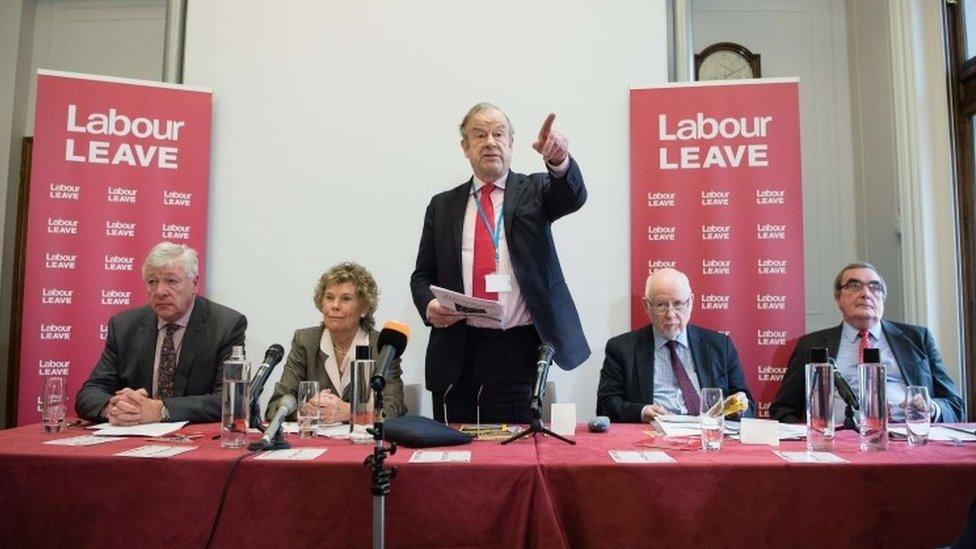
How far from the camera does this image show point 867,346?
9.70 ft

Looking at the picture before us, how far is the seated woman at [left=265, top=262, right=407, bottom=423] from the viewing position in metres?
2.63

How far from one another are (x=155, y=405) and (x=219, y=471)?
779 mm

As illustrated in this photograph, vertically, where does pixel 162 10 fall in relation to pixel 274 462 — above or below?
above

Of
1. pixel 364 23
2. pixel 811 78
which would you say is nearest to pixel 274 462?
pixel 364 23

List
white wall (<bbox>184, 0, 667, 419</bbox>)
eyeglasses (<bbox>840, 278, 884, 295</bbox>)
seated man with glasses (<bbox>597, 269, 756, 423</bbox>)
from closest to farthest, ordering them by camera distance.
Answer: seated man with glasses (<bbox>597, 269, 756, 423</bbox>) → eyeglasses (<bbox>840, 278, 884, 295</bbox>) → white wall (<bbox>184, 0, 667, 419</bbox>)

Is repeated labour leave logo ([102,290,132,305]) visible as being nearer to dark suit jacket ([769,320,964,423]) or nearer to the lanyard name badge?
the lanyard name badge

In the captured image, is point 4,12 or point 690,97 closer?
point 690,97

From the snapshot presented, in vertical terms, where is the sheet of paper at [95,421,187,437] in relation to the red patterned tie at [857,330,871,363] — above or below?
below

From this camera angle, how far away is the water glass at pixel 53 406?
1946 millimetres

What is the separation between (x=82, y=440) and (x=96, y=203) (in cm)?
234

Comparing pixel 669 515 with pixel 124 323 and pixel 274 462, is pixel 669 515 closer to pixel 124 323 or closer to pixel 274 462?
pixel 274 462

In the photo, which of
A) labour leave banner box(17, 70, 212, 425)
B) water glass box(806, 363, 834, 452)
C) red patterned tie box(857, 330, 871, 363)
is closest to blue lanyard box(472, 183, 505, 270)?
water glass box(806, 363, 834, 452)

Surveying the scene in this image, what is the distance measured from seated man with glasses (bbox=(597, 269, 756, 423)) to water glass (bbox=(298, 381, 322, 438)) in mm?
1153

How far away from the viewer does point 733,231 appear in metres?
3.62
